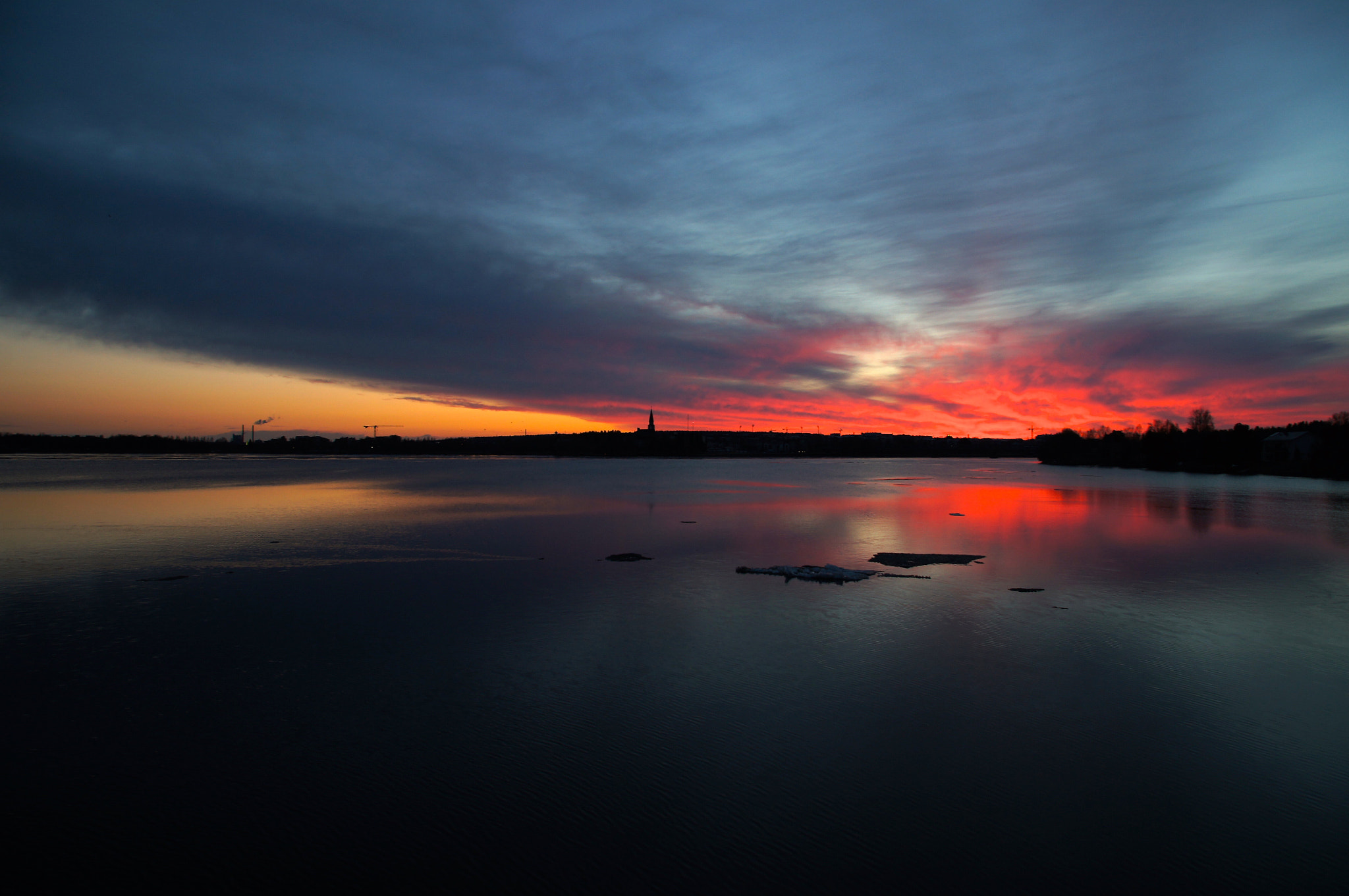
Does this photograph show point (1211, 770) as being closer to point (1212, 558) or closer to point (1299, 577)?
point (1299, 577)

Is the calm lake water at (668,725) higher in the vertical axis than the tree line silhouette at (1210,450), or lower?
lower

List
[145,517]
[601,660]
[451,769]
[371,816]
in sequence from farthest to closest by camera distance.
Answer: [145,517] < [601,660] < [451,769] < [371,816]

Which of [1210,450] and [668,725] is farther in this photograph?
[1210,450]

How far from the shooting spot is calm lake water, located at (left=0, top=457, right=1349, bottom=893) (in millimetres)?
4051

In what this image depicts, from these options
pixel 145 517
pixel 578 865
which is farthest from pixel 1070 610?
pixel 145 517

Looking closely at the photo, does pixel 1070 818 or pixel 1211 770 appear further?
pixel 1211 770

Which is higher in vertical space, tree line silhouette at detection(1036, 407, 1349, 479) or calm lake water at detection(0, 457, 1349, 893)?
tree line silhouette at detection(1036, 407, 1349, 479)

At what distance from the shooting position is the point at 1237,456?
72.2m

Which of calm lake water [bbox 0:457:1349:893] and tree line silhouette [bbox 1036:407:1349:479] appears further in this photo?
tree line silhouette [bbox 1036:407:1349:479]

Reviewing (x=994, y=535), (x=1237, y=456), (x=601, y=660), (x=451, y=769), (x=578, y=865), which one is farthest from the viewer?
(x=1237, y=456)

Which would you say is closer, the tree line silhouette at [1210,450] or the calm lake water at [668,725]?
the calm lake water at [668,725]

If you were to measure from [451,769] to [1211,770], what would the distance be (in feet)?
18.4

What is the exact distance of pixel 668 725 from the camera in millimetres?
5801

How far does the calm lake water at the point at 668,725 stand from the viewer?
4051 millimetres
